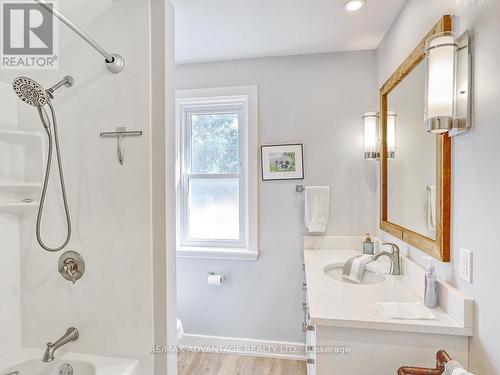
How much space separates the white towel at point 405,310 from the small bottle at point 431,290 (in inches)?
1.4

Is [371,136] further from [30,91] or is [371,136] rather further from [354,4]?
[30,91]

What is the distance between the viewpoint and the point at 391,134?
1.95m

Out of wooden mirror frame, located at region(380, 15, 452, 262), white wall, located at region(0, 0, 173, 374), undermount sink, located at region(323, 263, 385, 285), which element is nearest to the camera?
wooden mirror frame, located at region(380, 15, 452, 262)

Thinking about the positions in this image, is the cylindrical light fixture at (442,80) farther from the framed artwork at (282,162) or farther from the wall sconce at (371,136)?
the framed artwork at (282,162)

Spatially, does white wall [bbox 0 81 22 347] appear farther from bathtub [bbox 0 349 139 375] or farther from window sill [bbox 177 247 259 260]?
window sill [bbox 177 247 259 260]

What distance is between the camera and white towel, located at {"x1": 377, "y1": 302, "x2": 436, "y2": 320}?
1172 millimetres

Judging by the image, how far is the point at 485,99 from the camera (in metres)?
1.03

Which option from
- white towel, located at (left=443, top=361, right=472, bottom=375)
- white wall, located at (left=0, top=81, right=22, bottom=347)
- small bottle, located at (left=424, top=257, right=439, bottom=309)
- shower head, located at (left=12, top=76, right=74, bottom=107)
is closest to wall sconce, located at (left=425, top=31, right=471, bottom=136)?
small bottle, located at (left=424, top=257, right=439, bottom=309)

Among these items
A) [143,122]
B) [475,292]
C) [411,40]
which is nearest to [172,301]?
[143,122]

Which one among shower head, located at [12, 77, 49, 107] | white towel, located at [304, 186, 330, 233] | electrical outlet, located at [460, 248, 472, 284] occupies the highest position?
shower head, located at [12, 77, 49, 107]

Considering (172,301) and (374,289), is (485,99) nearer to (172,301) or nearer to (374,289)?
(374,289)

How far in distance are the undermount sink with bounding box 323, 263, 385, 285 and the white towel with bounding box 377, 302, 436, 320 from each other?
469 mm

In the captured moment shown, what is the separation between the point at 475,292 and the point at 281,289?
1.55 metres

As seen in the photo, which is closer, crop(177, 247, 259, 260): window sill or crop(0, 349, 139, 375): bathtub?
crop(0, 349, 139, 375): bathtub
